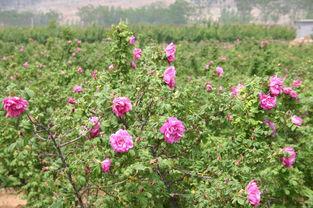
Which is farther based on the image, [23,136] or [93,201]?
[93,201]

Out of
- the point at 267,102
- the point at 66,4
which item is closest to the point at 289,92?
the point at 267,102

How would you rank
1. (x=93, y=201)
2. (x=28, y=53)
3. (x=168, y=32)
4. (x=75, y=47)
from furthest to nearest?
(x=168, y=32)
(x=28, y=53)
(x=75, y=47)
(x=93, y=201)

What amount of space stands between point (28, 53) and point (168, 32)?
25301 millimetres

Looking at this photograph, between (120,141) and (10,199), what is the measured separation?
3808 millimetres

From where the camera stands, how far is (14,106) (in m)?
2.64

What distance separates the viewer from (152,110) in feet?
10.8

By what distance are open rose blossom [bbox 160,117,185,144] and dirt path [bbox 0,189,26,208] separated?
3419mm

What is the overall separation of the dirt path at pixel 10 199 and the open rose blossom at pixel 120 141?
3362 millimetres

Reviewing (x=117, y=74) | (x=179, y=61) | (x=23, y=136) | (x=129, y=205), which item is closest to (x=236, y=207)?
(x=129, y=205)

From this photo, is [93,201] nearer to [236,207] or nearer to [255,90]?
[236,207]

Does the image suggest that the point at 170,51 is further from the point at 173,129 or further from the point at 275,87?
the point at 173,129

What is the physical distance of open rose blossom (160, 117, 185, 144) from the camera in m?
2.80

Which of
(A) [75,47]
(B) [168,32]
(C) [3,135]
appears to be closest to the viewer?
(C) [3,135]

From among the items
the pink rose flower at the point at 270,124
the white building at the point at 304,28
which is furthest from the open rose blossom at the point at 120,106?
the white building at the point at 304,28
